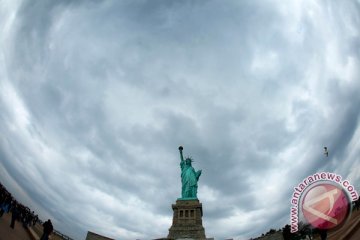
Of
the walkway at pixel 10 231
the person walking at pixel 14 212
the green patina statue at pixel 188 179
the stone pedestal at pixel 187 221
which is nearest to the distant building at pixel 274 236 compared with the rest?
the stone pedestal at pixel 187 221

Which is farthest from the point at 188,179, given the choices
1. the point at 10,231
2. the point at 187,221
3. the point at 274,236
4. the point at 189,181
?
the point at 10,231

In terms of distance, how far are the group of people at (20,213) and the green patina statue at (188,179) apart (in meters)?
22.6

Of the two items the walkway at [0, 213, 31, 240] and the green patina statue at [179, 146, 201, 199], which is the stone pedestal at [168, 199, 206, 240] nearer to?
the green patina statue at [179, 146, 201, 199]

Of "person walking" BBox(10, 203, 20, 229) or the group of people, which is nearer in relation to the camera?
the group of people

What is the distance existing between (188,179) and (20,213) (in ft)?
79.9

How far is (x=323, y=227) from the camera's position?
8781 mm

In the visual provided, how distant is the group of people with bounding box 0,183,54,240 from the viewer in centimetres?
991

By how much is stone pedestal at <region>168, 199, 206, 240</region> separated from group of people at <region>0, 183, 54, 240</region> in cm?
1807

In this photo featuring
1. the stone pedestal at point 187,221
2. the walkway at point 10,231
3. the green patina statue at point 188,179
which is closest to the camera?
the walkway at point 10,231

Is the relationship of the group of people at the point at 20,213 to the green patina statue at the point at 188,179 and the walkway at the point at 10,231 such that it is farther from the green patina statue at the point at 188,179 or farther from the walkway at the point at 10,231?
the green patina statue at the point at 188,179

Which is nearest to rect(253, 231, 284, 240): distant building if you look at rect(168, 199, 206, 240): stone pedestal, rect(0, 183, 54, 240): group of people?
rect(168, 199, 206, 240): stone pedestal

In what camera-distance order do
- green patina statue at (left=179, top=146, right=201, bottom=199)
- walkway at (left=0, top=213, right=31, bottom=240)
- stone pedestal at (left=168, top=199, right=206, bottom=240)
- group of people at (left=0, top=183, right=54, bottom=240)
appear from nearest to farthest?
group of people at (left=0, top=183, right=54, bottom=240)
walkway at (left=0, top=213, right=31, bottom=240)
stone pedestal at (left=168, top=199, right=206, bottom=240)
green patina statue at (left=179, top=146, right=201, bottom=199)

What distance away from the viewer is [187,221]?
30.0 meters

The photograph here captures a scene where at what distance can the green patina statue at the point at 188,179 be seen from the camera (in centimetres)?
3366
